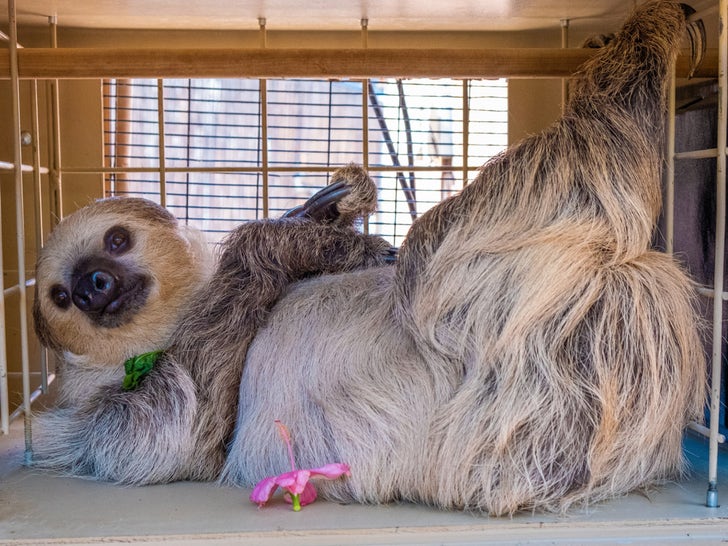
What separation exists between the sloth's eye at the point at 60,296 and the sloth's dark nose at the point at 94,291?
91mm

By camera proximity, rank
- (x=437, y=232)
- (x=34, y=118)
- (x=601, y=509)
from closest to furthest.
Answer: (x=601, y=509), (x=437, y=232), (x=34, y=118)

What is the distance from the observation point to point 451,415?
2.64 metres

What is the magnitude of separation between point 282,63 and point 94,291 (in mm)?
1106

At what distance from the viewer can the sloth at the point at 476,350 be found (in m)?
2.59

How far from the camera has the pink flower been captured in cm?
258

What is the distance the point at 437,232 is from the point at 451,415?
0.60 meters

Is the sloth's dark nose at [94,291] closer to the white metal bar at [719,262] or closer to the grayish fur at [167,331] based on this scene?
the grayish fur at [167,331]

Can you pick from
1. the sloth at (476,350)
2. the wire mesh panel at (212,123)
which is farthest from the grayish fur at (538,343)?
the wire mesh panel at (212,123)

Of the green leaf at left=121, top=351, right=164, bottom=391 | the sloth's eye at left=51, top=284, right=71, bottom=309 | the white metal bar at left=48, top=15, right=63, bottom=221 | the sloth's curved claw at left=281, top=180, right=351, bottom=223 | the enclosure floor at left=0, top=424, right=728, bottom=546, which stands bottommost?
the enclosure floor at left=0, top=424, right=728, bottom=546

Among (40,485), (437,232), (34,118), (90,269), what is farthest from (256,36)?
(40,485)

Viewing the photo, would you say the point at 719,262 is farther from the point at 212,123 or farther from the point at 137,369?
the point at 212,123

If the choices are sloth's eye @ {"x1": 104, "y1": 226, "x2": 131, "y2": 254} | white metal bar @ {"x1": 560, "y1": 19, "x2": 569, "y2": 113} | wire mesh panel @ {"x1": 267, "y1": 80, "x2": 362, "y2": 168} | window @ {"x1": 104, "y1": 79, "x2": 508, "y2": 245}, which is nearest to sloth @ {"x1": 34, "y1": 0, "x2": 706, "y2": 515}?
sloth's eye @ {"x1": 104, "y1": 226, "x2": 131, "y2": 254}

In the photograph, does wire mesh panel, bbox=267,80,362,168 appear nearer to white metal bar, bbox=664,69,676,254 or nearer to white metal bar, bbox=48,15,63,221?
white metal bar, bbox=48,15,63,221

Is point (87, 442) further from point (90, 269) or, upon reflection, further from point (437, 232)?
point (437, 232)
